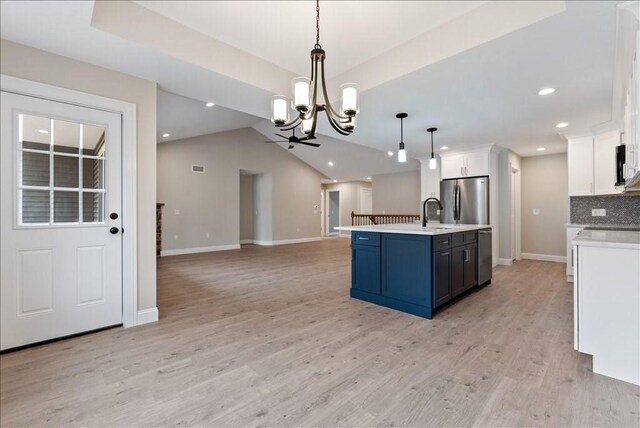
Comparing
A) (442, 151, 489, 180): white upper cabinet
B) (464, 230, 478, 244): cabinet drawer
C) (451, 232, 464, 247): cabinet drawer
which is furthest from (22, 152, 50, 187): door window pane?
(442, 151, 489, 180): white upper cabinet

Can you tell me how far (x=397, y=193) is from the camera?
10406mm

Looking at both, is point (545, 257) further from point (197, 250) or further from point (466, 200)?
point (197, 250)

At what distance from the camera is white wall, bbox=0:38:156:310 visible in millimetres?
2578

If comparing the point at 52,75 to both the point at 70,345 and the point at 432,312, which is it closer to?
the point at 70,345

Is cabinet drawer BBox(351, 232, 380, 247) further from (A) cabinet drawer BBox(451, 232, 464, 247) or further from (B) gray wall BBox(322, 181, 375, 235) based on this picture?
(B) gray wall BBox(322, 181, 375, 235)

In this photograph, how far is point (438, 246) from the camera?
3.22m

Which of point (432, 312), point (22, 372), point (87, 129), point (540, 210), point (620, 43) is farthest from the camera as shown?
point (540, 210)

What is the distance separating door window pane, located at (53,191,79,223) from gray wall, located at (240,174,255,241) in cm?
739

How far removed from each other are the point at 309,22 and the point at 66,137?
2.41 meters

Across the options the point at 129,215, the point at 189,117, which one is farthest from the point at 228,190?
the point at 129,215

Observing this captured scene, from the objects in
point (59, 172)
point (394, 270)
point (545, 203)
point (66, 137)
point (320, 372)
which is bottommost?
point (320, 372)

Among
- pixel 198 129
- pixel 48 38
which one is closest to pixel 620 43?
pixel 48 38

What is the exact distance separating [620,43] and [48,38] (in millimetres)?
4493

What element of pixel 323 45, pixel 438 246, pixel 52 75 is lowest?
pixel 438 246
